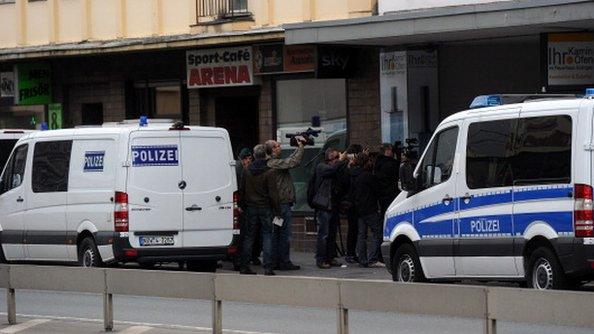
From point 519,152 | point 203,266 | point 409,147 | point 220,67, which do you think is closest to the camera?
point 519,152

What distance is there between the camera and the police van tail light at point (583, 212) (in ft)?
49.9

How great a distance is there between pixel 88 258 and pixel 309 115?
6.71m

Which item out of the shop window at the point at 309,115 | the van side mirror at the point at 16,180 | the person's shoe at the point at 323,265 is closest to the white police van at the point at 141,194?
the van side mirror at the point at 16,180

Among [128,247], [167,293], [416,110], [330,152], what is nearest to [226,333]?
[167,293]

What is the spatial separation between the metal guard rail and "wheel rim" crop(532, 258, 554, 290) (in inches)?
167

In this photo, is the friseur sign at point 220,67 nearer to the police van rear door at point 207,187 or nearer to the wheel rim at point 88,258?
the police van rear door at point 207,187

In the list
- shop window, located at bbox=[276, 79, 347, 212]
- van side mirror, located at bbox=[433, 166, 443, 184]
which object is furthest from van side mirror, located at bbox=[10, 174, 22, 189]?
van side mirror, located at bbox=[433, 166, 443, 184]

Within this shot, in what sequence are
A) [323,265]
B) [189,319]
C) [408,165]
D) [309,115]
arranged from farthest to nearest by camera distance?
[309,115] → [323,265] → [408,165] → [189,319]

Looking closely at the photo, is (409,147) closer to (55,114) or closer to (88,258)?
(88,258)

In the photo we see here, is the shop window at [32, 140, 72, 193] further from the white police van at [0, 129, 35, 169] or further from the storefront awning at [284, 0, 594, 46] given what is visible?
the storefront awning at [284, 0, 594, 46]

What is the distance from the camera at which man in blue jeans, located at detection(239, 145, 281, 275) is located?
72.8 feet

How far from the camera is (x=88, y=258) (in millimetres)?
22203

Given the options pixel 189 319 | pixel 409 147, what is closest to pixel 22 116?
pixel 409 147

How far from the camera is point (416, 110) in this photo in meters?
25.7
